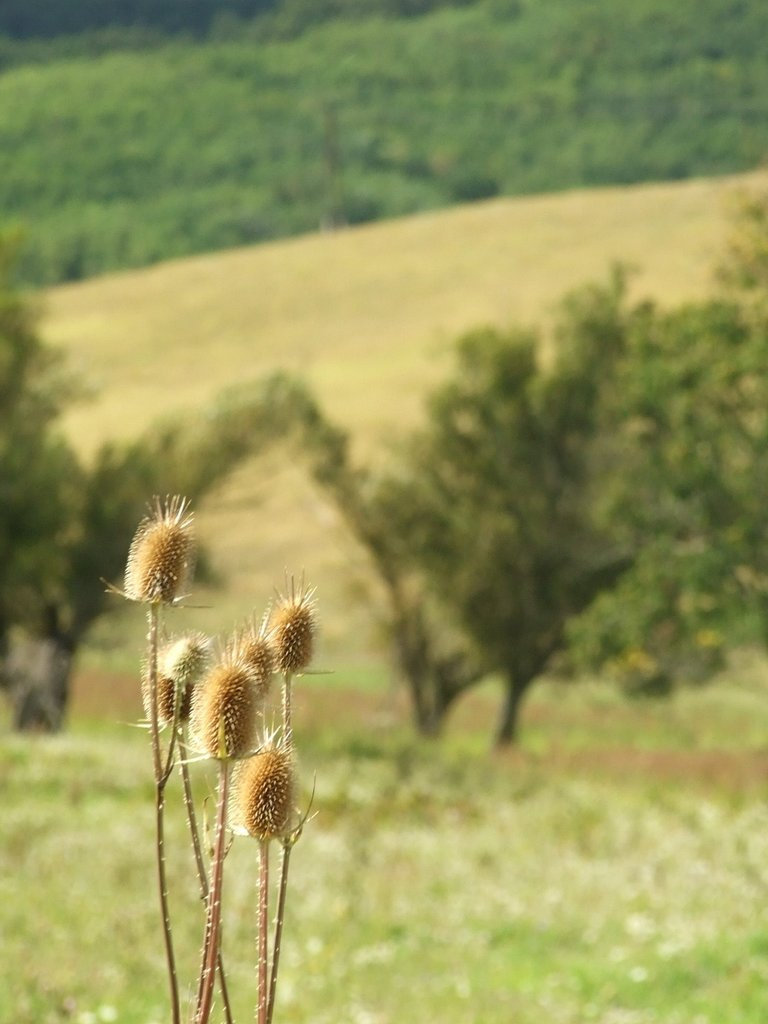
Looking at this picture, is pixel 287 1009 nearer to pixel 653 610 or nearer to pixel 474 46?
pixel 653 610

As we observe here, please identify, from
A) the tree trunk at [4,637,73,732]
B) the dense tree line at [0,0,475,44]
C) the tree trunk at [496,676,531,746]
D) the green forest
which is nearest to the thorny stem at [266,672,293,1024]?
the tree trunk at [4,637,73,732]

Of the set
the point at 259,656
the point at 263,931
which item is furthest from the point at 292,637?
the point at 263,931

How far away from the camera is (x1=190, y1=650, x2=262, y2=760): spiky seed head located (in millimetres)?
2510

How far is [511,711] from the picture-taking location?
28406 mm

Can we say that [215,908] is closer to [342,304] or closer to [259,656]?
[259,656]

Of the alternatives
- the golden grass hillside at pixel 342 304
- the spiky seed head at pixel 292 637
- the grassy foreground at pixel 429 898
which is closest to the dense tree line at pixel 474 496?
the grassy foreground at pixel 429 898

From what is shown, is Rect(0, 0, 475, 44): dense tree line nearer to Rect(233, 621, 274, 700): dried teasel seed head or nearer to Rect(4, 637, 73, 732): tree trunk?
Rect(4, 637, 73, 732): tree trunk

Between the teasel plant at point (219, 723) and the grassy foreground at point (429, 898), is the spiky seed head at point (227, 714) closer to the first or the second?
the teasel plant at point (219, 723)

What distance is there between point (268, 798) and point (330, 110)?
123952mm

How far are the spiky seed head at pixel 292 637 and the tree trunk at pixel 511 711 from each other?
25122 millimetres

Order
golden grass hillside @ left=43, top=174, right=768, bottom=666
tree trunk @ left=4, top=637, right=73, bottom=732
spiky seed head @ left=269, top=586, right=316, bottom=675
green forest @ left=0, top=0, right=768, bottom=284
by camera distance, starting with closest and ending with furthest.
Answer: spiky seed head @ left=269, top=586, right=316, bottom=675 < tree trunk @ left=4, top=637, right=73, bottom=732 < golden grass hillside @ left=43, top=174, right=768, bottom=666 < green forest @ left=0, top=0, right=768, bottom=284

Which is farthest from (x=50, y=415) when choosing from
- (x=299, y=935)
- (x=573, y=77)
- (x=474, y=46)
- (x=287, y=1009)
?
(x=474, y=46)

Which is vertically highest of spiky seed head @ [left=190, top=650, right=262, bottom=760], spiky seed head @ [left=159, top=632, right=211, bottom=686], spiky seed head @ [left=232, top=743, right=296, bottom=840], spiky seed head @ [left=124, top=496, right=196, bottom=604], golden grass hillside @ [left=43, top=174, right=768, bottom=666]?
golden grass hillside @ [left=43, top=174, right=768, bottom=666]

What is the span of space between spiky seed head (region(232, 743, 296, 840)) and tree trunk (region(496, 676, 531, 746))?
25.2m
